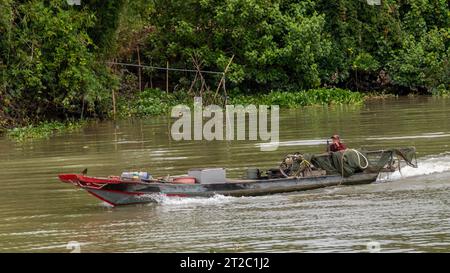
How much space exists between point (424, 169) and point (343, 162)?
2549 millimetres

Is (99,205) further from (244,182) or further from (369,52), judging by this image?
(369,52)

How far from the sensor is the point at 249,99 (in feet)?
145

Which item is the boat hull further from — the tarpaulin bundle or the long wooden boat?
the tarpaulin bundle

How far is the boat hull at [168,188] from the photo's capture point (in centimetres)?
1783

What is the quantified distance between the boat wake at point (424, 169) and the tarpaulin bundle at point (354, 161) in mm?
335

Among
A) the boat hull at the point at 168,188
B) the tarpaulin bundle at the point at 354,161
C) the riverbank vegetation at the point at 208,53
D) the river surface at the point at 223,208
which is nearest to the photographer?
the river surface at the point at 223,208

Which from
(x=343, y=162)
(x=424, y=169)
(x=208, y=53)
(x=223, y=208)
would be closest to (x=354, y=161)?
(x=343, y=162)
